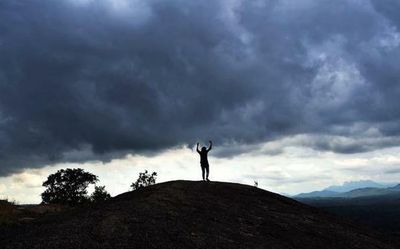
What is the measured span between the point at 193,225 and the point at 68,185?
51.3m

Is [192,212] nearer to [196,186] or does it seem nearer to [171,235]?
[171,235]

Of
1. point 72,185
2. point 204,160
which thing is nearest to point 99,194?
point 72,185

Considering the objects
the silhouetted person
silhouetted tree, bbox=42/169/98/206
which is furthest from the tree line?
the silhouetted person

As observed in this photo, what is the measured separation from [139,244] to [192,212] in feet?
18.4

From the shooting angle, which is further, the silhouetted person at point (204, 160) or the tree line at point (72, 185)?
the tree line at point (72, 185)

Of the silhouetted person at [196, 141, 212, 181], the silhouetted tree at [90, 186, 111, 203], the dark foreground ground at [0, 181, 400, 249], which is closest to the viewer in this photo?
the dark foreground ground at [0, 181, 400, 249]

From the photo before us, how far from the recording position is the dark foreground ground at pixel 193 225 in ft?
65.8

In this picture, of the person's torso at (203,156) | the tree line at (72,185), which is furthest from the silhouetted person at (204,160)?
the tree line at (72,185)

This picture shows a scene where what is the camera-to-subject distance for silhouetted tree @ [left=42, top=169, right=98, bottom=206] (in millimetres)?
68750

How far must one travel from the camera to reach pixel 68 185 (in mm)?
70312

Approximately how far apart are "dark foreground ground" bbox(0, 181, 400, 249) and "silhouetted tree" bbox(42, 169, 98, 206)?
1628 inches

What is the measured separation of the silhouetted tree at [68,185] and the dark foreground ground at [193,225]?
41.4 metres

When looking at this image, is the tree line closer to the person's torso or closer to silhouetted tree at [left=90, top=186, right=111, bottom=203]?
→ silhouetted tree at [left=90, top=186, right=111, bottom=203]

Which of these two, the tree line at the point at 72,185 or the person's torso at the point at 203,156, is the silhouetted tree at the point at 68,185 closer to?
the tree line at the point at 72,185
